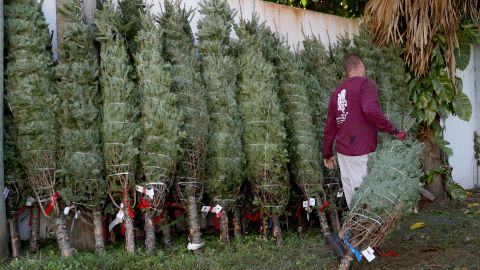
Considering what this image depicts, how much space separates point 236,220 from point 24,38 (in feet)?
9.30

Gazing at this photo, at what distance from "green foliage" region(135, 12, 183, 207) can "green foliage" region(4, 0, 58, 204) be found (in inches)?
32.9

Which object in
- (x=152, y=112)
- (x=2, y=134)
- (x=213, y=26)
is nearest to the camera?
(x=2, y=134)

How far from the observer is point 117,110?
5.16m

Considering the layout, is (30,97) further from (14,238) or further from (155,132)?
(14,238)

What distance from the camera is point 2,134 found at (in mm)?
4930

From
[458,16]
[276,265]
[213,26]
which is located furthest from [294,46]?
[276,265]

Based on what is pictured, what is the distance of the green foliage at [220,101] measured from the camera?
5.59 meters

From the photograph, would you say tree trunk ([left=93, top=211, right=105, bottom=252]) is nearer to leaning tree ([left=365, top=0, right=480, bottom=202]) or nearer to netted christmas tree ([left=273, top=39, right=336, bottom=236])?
netted christmas tree ([left=273, top=39, right=336, bottom=236])

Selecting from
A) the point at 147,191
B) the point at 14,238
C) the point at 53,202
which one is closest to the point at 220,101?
the point at 147,191

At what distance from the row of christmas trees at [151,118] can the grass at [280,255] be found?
200 mm

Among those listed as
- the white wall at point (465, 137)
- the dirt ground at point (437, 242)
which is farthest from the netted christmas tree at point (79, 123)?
the white wall at point (465, 137)

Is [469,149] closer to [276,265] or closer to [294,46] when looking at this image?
[294,46]

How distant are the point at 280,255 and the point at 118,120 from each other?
6.68ft

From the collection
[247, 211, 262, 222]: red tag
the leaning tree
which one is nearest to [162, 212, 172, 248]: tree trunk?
[247, 211, 262, 222]: red tag
